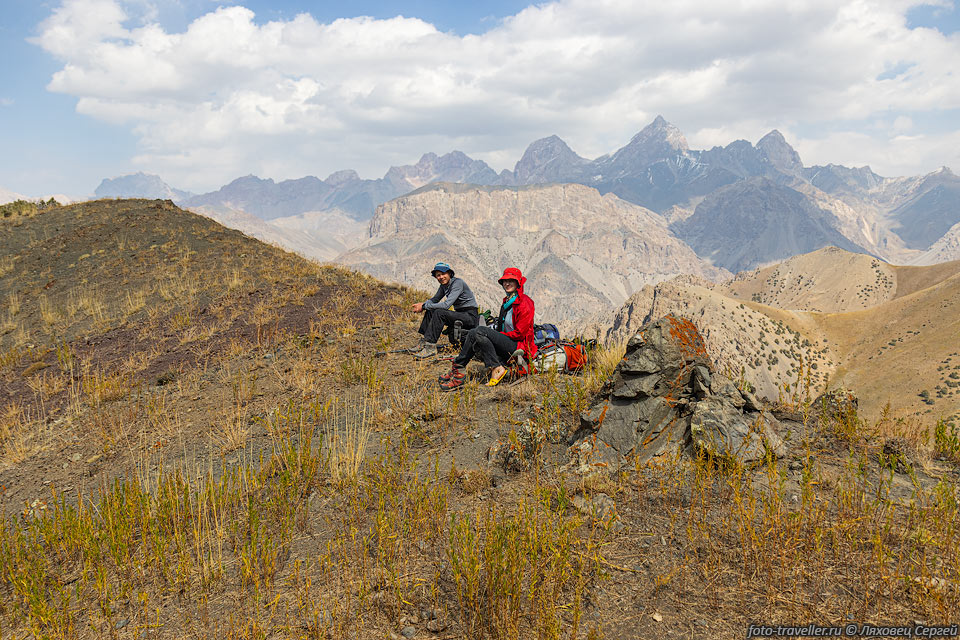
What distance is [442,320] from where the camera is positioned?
9430mm

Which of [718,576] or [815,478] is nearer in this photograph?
[718,576]

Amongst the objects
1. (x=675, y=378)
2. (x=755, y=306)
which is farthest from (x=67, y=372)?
(x=755, y=306)

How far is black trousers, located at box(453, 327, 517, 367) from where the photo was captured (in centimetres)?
727

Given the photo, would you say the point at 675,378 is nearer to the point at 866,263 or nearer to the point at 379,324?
the point at 379,324

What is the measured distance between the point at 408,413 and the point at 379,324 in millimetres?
5812

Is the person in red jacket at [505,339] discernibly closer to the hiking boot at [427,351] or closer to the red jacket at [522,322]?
the red jacket at [522,322]

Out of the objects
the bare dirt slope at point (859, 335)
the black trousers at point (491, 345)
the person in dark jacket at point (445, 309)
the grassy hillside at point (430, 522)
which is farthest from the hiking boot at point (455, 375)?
the bare dirt slope at point (859, 335)

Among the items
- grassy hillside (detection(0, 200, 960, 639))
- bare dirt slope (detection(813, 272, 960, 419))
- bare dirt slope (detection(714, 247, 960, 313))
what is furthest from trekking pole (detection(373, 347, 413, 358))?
bare dirt slope (detection(714, 247, 960, 313))

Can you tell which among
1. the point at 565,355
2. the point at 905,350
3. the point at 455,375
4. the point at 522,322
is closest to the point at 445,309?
the point at 455,375

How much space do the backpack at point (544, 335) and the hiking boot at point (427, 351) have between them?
7.39 feet

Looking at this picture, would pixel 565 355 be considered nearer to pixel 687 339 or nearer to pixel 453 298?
pixel 687 339

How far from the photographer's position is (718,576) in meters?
3.09

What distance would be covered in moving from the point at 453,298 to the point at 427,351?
116 cm

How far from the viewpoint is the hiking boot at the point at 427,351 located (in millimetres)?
9039
